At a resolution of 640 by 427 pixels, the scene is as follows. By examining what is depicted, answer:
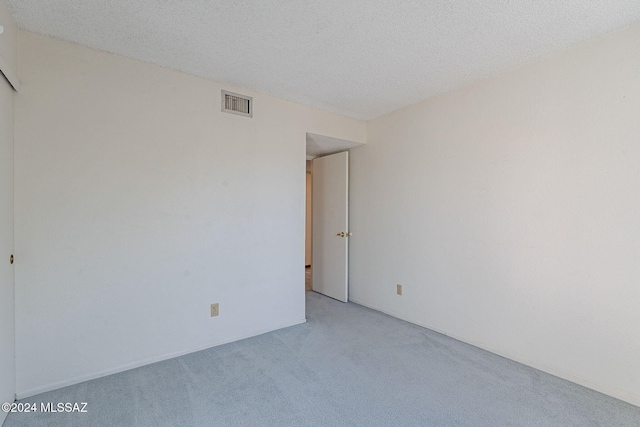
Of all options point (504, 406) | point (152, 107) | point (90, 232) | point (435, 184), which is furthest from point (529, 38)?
point (90, 232)

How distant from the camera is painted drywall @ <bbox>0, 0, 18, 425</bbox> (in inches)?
64.7

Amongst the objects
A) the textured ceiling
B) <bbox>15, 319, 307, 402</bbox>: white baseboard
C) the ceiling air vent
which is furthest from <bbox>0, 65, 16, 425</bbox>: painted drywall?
the ceiling air vent

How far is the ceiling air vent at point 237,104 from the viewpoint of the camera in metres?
2.69

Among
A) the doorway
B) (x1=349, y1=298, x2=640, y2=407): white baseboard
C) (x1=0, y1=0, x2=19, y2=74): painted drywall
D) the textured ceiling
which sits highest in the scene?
the textured ceiling

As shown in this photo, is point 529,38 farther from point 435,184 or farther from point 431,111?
point 435,184

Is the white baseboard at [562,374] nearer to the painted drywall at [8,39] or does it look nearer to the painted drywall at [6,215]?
the painted drywall at [6,215]

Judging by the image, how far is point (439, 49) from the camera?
6.95ft

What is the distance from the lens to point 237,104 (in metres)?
2.76

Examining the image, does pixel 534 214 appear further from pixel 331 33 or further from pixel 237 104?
pixel 237 104

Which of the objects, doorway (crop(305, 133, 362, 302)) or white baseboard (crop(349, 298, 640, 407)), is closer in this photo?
white baseboard (crop(349, 298, 640, 407))

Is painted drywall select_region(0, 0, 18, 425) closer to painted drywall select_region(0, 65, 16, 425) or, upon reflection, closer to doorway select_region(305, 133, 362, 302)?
painted drywall select_region(0, 65, 16, 425)

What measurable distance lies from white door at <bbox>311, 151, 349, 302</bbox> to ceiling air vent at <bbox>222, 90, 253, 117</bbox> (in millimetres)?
1466

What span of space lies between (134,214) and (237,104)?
1.32 metres

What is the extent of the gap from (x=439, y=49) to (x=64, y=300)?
10.4ft
